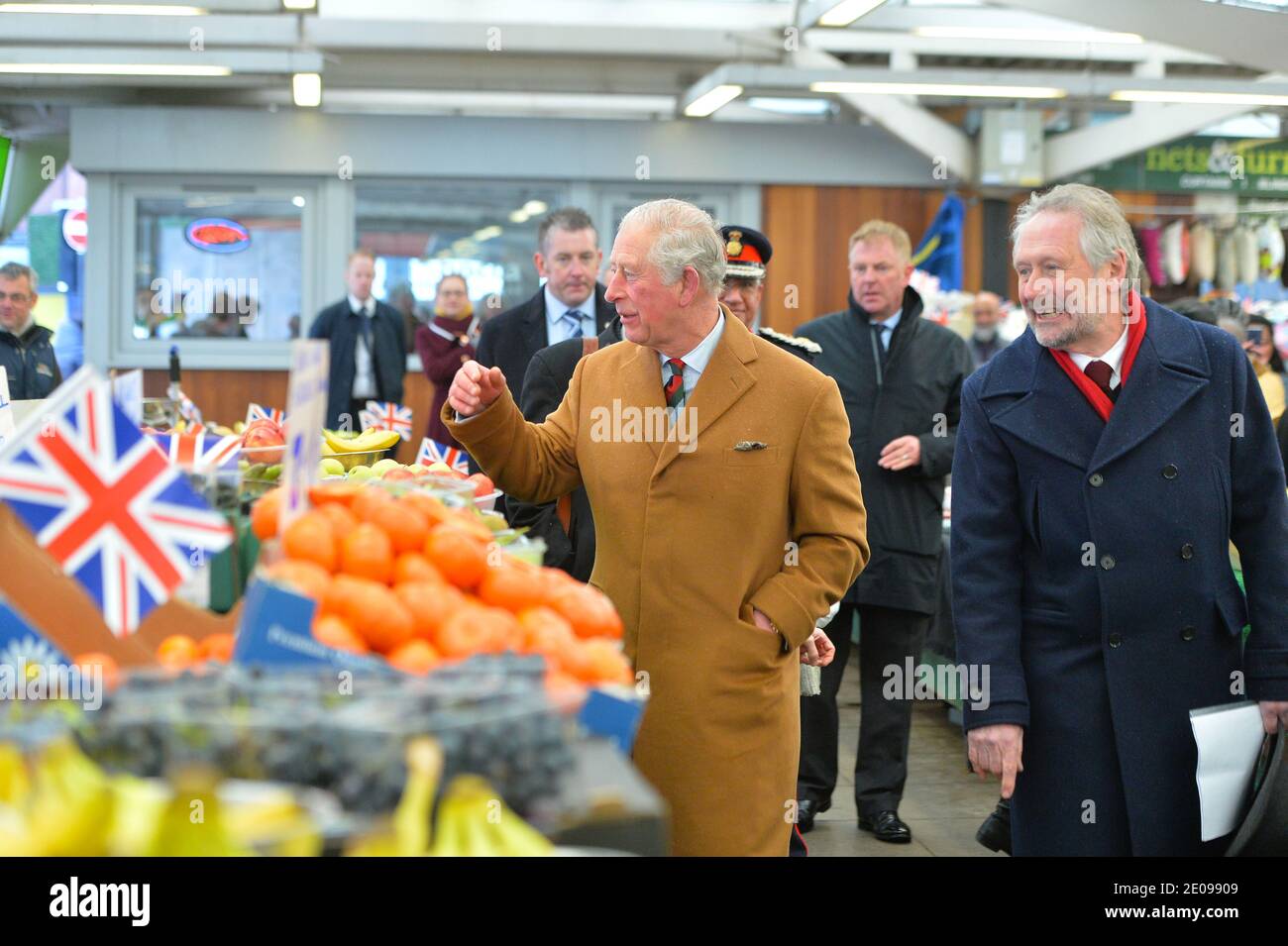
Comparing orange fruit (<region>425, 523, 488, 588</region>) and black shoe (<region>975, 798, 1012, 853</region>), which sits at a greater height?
orange fruit (<region>425, 523, 488, 588</region>)

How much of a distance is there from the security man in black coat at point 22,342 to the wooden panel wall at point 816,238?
23.9ft

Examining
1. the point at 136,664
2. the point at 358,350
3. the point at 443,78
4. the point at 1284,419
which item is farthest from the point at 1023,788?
the point at 443,78

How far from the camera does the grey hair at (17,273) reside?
768 cm

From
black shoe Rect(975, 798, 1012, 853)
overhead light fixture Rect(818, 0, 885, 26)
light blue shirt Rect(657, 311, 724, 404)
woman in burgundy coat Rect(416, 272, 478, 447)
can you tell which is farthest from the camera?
overhead light fixture Rect(818, 0, 885, 26)

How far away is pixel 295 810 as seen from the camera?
141 centimetres

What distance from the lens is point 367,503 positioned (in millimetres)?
2039

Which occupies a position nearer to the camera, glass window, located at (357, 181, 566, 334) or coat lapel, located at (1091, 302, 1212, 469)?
coat lapel, located at (1091, 302, 1212, 469)

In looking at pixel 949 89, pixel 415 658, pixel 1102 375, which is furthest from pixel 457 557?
pixel 949 89

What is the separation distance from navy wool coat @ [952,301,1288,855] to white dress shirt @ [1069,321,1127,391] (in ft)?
0.13

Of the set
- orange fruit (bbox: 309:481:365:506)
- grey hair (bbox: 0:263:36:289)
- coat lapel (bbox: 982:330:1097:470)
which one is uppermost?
grey hair (bbox: 0:263:36:289)

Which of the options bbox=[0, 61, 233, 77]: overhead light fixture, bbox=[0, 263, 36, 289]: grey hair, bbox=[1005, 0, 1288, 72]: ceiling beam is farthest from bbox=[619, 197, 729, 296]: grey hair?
bbox=[0, 61, 233, 77]: overhead light fixture

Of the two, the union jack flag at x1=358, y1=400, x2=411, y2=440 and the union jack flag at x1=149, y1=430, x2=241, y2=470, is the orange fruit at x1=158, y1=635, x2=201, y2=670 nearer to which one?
the union jack flag at x1=149, y1=430, x2=241, y2=470

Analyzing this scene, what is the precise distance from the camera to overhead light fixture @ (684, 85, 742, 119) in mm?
11094
